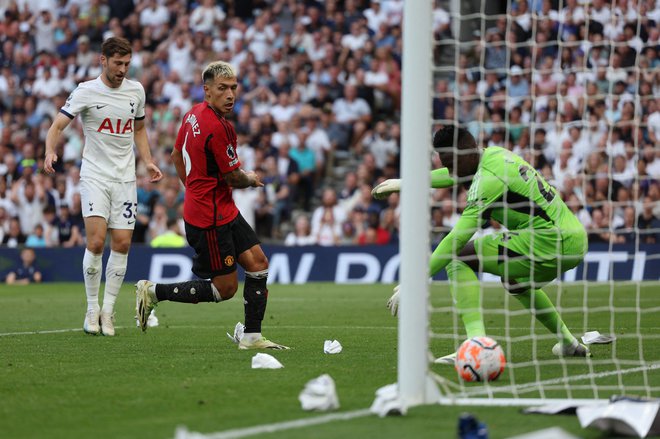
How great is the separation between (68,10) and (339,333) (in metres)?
18.4

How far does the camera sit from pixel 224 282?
916 centimetres

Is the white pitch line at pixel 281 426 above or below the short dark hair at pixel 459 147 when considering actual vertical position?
below

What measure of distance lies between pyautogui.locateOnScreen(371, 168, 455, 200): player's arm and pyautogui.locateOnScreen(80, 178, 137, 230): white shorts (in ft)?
10.3

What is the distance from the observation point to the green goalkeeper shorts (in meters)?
8.41

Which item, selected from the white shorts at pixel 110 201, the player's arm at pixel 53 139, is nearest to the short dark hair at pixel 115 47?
the player's arm at pixel 53 139

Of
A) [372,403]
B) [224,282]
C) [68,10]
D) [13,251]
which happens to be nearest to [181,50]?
[68,10]

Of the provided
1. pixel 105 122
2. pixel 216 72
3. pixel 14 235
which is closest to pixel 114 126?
pixel 105 122

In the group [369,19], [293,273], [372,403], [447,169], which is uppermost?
[369,19]

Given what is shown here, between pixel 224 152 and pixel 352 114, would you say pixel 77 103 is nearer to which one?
pixel 224 152

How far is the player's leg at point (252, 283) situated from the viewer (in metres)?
9.15

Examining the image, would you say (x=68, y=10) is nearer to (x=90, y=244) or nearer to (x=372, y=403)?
(x=90, y=244)

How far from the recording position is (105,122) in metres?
10.7

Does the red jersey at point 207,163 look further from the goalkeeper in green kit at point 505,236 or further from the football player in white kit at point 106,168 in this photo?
the football player in white kit at point 106,168

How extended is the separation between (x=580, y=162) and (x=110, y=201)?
7.14m
